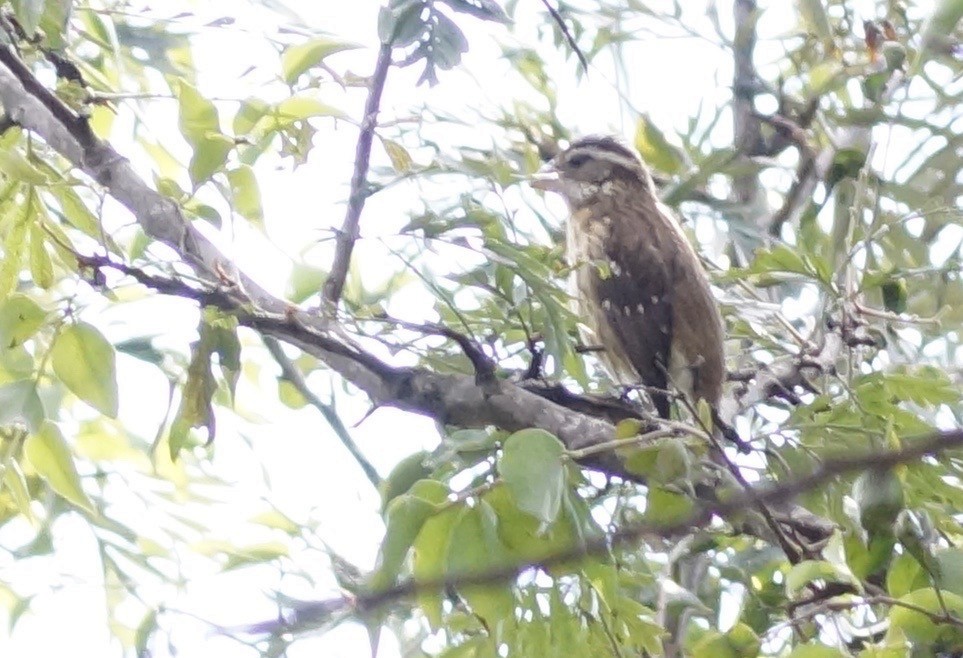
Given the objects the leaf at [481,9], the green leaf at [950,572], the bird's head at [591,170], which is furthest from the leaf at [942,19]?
the bird's head at [591,170]

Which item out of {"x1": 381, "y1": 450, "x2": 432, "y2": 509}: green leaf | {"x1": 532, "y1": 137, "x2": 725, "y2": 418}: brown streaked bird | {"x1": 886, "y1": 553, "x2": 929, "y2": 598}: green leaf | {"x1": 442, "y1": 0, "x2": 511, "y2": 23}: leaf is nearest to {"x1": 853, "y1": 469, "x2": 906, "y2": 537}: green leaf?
{"x1": 886, "y1": 553, "x2": 929, "y2": 598}: green leaf

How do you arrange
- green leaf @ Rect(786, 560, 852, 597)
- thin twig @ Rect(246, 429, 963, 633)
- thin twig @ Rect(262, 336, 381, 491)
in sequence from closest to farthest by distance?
thin twig @ Rect(246, 429, 963, 633) → green leaf @ Rect(786, 560, 852, 597) → thin twig @ Rect(262, 336, 381, 491)

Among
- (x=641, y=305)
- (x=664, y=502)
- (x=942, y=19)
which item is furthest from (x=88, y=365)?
(x=641, y=305)

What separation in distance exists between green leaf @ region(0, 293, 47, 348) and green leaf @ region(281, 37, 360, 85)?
14.8 inches

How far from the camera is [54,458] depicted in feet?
4.61

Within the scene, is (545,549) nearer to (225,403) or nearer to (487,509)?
(487,509)

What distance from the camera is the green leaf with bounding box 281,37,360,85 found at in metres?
1.45

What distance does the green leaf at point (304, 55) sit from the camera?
4.77 feet

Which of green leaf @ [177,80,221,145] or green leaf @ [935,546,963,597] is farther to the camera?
green leaf @ [177,80,221,145]

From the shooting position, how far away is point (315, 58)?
4.79 feet

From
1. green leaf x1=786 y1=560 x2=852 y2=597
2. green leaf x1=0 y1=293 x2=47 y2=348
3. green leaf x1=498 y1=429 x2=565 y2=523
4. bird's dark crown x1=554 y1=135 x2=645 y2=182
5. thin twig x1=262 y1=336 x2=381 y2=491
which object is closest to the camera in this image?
green leaf x1=498 y1=429 x2=565 y2=523

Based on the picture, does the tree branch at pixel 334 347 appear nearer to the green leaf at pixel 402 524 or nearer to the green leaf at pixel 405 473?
the green leaf at pixel 405 473

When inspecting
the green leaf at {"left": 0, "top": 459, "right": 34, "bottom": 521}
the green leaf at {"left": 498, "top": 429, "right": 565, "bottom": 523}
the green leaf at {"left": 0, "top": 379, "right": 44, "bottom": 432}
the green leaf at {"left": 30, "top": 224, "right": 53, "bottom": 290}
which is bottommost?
the green leaf at {"left": 0, "top": 459, "right": 34, "bottom": 521}

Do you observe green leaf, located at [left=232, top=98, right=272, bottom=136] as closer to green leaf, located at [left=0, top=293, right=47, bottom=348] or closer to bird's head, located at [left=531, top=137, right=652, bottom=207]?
green leaf, located at [left=0, top=293, right=47, bottom=348]
